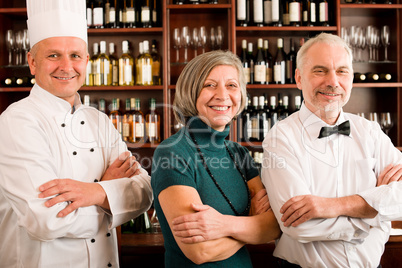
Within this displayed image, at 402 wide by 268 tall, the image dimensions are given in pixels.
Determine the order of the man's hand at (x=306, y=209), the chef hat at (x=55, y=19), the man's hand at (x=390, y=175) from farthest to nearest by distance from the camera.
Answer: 1. the chef hat at (x=55, y=19)
2. the man's hand at (x=390, y=175)
3. the man's hand at (x=306, y=209)

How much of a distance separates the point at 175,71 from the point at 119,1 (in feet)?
2.52

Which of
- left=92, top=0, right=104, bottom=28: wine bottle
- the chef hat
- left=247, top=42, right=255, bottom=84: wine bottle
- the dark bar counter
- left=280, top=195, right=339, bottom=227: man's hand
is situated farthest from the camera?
left=247, top=42, right=255, bottom=84: wine bottle

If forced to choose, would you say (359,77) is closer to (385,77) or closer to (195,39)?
(385,77)

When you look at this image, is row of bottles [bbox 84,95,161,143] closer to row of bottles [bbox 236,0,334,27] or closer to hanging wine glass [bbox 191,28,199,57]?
hanging wine glass [bbox 191,28,199,57]

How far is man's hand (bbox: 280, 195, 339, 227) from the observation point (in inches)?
51.9

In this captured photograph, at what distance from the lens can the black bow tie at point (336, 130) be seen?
1.55m

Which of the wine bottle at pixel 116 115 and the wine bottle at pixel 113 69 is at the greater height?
the wine bottle at pixel 113 69

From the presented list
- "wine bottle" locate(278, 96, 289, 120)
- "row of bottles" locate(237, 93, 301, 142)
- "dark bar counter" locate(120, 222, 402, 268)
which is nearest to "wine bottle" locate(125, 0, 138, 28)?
"row of bottles" locate(237, 93, 301, 142)

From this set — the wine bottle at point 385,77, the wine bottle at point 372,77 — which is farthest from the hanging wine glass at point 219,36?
the wine bottle at point 385,77

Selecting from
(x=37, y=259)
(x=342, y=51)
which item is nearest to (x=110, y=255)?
(x=37, y=259)

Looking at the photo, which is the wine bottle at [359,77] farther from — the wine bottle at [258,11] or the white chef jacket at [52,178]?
the white chef jacket at [52,178]

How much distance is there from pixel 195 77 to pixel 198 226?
512 millimetres

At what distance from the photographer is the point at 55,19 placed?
5.10 feet

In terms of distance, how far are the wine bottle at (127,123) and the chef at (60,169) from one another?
1580mm
